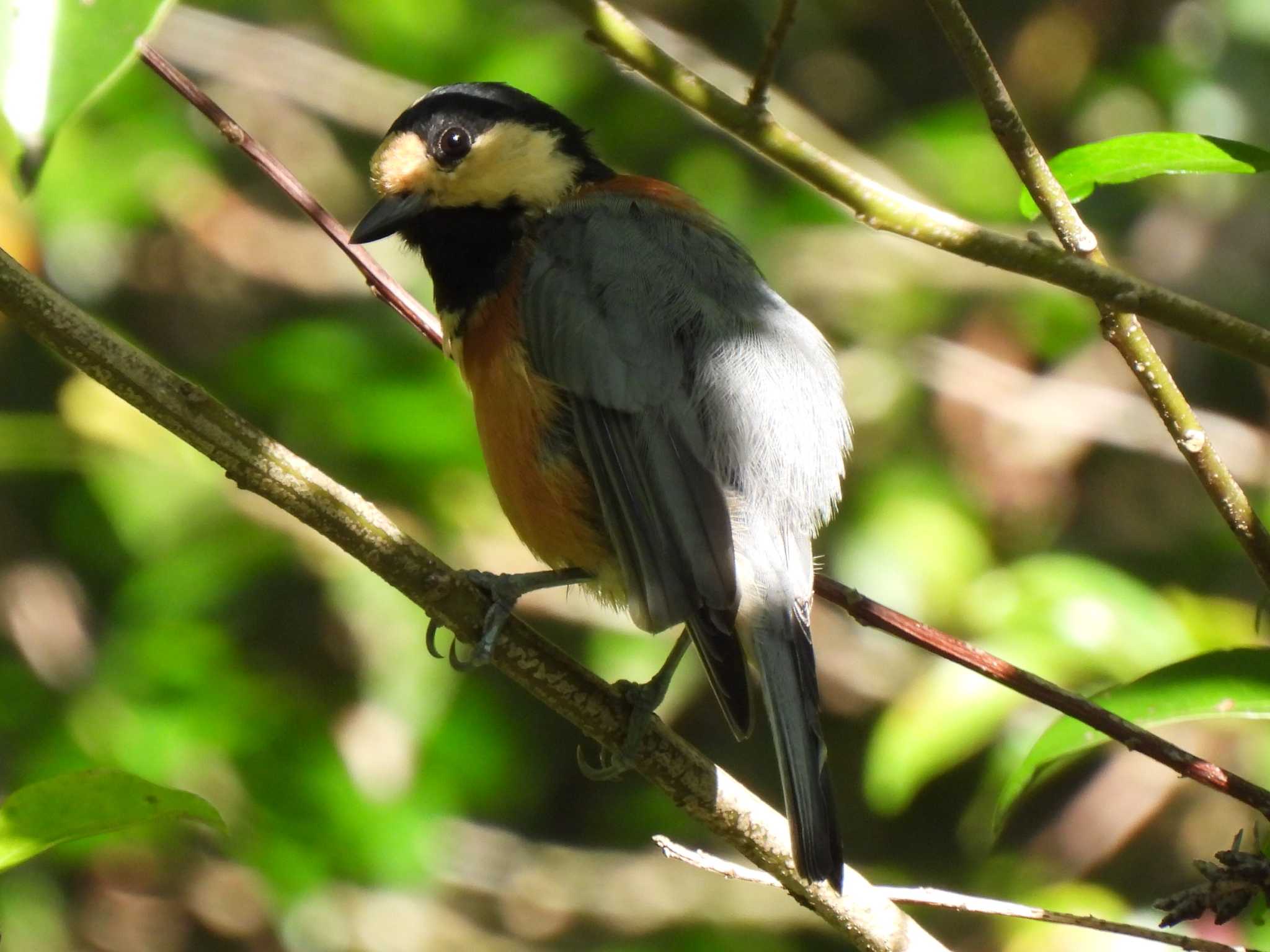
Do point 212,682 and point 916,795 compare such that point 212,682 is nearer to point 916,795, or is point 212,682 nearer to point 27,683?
point 27,683

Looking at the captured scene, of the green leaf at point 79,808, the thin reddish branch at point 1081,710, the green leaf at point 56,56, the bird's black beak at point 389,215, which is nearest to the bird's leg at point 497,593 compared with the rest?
the green leaf at point 79,808

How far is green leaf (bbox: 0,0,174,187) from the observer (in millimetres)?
1138

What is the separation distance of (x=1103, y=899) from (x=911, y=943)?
7.29ft

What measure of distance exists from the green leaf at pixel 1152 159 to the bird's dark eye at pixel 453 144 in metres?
1.82

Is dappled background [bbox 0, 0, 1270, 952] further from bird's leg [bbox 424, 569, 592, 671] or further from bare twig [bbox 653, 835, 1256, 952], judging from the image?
bare twig [bbox 653, 835, 1256, 952]

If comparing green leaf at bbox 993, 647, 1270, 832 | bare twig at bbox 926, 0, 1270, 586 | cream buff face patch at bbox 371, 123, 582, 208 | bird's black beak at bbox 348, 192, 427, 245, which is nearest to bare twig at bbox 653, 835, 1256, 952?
green leaf at bbox 993, 647, 1270, 832

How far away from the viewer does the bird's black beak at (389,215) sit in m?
3.64

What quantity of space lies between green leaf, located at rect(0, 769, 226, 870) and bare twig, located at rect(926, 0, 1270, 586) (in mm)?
1533

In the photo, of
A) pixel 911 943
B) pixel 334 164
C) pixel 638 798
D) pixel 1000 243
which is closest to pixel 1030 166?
pixel 1000 243

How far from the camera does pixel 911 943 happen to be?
2.48 meters

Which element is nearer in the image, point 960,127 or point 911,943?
point 911,943

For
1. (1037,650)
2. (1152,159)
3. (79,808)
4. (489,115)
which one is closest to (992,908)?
(1152,159)

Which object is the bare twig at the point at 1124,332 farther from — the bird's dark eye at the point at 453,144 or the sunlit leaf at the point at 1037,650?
the bird's dark eye at the point at 453,144

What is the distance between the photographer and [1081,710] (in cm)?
228
